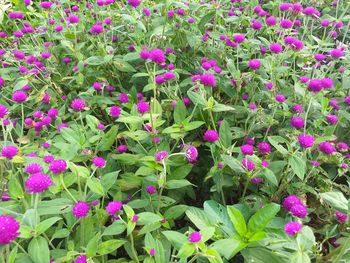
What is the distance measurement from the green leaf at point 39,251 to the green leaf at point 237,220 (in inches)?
26.9

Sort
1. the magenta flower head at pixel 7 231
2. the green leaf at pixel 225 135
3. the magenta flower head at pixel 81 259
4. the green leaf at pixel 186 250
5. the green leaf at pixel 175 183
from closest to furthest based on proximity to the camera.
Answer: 1. the magenta flower head at pixel 7 231
2. the green leaf at pixel 186 250
3. the magenta flower head at pixel 81 259
4. the green leaf at pixel 175 183
5. the green leaf at pixel 225 135

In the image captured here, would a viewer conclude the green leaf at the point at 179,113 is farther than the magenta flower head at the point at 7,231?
Yes

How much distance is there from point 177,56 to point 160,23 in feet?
0.89

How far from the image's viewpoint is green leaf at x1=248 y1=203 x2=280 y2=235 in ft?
4.92

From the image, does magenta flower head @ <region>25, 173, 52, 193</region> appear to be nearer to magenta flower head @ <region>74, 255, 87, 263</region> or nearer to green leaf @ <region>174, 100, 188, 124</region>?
magenta flower head @ <region>74, 255, 87, 263</region>

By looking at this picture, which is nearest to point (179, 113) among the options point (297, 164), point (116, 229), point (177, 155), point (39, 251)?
point (177, 155)

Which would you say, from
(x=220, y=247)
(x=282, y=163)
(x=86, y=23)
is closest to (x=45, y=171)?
(x=220, y=247)

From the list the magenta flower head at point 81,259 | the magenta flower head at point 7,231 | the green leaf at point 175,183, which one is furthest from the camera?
the green leaf at point 175,183

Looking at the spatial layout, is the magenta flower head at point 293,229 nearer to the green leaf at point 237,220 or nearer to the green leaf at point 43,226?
the green leaf at point 237,220

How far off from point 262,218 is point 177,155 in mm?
615

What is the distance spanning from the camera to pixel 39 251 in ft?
4.32

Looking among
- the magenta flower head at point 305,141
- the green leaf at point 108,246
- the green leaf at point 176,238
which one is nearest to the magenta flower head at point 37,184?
the green leaf at point 108,246

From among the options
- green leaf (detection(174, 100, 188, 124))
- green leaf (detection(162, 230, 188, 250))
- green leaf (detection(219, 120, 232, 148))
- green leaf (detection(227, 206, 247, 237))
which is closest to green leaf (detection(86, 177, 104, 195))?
green leaf (detection(162, 230, 188, 250))

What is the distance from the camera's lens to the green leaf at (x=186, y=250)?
1.25 metres
